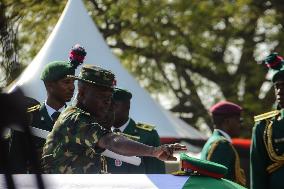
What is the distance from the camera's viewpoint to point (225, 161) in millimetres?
6066

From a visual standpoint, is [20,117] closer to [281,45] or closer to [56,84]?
[56,84]

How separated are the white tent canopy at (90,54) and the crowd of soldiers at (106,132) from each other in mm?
1441

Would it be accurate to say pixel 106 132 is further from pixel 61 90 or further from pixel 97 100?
pixel 61 90

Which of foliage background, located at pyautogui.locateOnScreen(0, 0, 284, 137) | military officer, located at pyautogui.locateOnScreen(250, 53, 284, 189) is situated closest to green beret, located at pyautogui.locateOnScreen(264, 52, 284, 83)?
military officer, located at pyautogui.locateOnScreen(250, 53, 284, 189)

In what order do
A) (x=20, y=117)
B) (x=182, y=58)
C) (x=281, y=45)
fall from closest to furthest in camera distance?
1. (x=20, y=117)
2. (x=281, y=45)
3. (x=182, y=58)

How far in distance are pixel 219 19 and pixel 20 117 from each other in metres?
14.3

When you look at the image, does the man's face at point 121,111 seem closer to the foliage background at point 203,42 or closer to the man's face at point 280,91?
the man's face at point 280,91

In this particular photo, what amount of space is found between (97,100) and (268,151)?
74.8 inches

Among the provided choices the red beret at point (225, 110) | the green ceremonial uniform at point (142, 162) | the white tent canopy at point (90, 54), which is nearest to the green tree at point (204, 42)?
the white tent canopy at point (90, 54)

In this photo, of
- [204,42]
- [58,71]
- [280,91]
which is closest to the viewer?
[280,91]

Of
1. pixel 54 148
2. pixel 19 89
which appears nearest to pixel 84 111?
pixel 54 148

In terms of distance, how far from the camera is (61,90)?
17.5ft

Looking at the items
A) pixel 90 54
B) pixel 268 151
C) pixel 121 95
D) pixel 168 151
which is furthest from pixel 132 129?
pixel 168 151

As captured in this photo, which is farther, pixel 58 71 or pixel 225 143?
pixel 225 143
